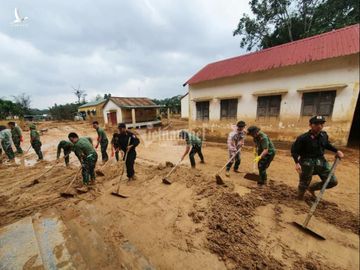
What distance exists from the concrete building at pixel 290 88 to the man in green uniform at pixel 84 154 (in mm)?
7389

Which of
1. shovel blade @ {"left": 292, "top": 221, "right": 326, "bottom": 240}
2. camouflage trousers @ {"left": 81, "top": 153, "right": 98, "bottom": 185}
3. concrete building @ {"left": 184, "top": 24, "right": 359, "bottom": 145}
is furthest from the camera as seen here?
concrete building @ {"left": 184, "top": 24, "right": 359, "bottom": 145}

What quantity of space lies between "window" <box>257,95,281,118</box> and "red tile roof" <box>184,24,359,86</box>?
140 cm

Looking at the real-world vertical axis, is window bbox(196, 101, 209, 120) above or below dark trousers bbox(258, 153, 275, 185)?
above

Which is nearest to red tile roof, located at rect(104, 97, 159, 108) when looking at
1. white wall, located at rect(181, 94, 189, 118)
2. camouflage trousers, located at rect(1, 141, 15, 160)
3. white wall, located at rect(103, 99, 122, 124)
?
white wall, located at rect(103, 99, 122, 124)

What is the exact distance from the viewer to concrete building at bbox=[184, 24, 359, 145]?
6004 millimetres

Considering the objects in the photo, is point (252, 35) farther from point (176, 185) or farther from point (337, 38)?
point (176, 185)

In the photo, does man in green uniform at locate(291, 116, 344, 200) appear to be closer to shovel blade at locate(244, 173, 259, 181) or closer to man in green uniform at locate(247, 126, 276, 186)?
man in green uniform at locate(247, 126, 276, 186)

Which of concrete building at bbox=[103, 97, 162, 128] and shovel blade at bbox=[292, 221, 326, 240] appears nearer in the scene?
shovel blade at bbox=[292, 221, 326, 240]

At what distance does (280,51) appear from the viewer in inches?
315

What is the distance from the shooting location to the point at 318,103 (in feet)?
21.6

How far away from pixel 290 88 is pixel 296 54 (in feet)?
4.90

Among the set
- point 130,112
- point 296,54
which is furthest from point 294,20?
point 130,112

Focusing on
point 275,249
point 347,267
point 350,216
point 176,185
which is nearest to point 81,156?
point 176,185

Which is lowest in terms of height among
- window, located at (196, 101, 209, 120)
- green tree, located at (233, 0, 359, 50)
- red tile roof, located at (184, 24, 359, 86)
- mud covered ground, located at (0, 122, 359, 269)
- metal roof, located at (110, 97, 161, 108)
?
mud covered ground, located at (0, 122, 359, 269)
